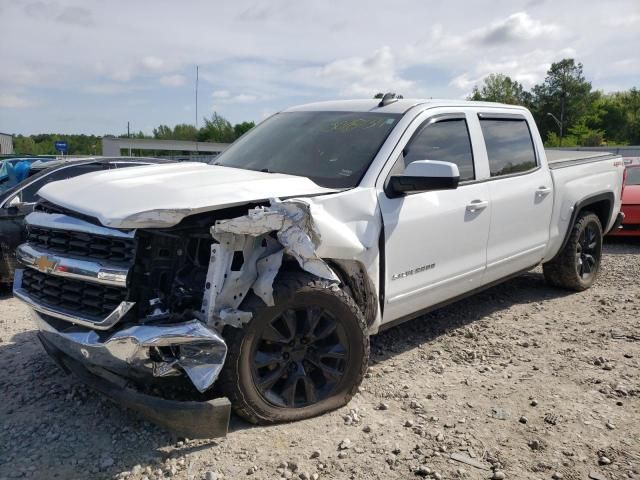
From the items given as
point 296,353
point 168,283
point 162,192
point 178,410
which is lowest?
point 178,410

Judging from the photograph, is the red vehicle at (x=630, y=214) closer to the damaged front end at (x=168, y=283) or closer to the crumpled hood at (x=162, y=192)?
the crumpled hood at (x=162, y=192)

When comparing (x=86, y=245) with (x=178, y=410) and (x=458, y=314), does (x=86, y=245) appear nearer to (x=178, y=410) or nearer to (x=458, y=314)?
(x=178, y=410)

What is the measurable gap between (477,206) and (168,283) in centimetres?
244

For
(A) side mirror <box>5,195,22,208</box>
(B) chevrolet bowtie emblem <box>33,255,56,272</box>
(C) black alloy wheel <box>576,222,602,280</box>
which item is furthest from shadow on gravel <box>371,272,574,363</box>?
(A) side mirror <box>5,195,22,208</box>

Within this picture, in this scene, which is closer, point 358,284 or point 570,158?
point 358,284

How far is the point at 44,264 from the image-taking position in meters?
3.09

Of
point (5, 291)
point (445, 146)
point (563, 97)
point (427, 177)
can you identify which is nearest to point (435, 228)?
point (427, 177)

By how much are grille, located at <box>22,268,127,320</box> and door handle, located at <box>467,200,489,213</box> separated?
8.40 ft

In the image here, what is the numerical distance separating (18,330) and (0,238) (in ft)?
5.37

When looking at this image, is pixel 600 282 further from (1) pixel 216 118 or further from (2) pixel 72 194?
(1) pixel 216 118

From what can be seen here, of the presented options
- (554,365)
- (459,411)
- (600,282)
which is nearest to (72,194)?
(459,411)

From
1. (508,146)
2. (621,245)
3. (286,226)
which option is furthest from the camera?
(621,245)

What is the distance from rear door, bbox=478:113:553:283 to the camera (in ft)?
15.0

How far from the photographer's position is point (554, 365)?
13.8 feet
